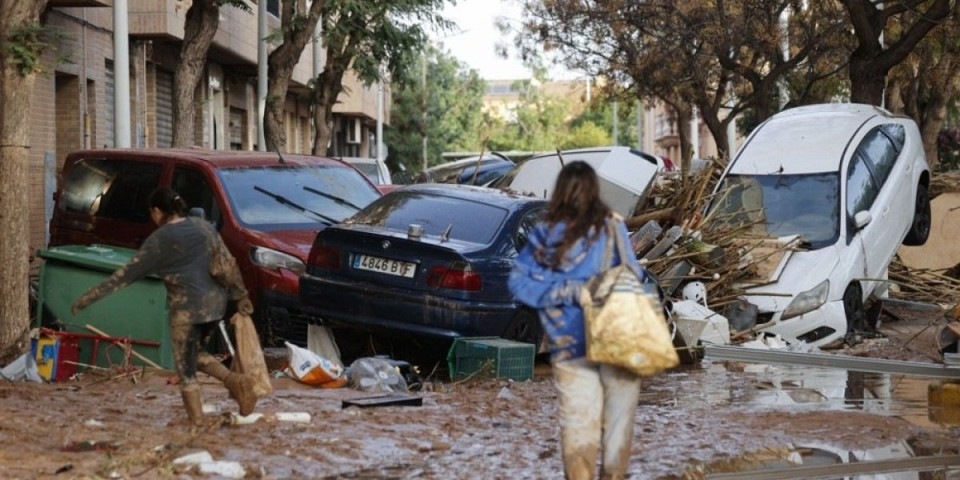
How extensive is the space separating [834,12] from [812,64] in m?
1.91

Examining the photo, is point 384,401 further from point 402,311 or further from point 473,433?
point 402,311

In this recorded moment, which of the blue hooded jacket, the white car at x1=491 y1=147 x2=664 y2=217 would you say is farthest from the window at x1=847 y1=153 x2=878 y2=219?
the blue hooded jacket

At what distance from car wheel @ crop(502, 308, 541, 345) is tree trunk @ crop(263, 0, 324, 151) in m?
15.8

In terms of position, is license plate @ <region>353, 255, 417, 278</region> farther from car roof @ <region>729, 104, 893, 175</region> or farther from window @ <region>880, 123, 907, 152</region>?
window @ <region>880, 123, 907, 152</region>

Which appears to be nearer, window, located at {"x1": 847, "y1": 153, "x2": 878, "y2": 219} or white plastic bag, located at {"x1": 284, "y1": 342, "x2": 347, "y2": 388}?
white plastic bag, located at {"x1": 284, "y1": 342, "x2": 347, "y2": 388}

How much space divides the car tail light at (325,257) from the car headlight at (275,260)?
498 millimetres

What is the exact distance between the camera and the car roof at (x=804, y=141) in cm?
1627

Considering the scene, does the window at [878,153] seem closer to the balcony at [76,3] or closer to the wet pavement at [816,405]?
the wet pavement at [816,405]

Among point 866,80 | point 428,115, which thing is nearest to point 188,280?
point 866,80

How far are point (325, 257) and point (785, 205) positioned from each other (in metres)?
5.89

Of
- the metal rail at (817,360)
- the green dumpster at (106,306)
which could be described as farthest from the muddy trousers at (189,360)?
the metal rail at (817,360)

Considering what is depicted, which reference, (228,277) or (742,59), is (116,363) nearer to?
(228,277)

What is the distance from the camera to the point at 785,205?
1594cm

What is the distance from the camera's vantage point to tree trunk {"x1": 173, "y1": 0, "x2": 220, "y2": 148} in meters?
23.0
